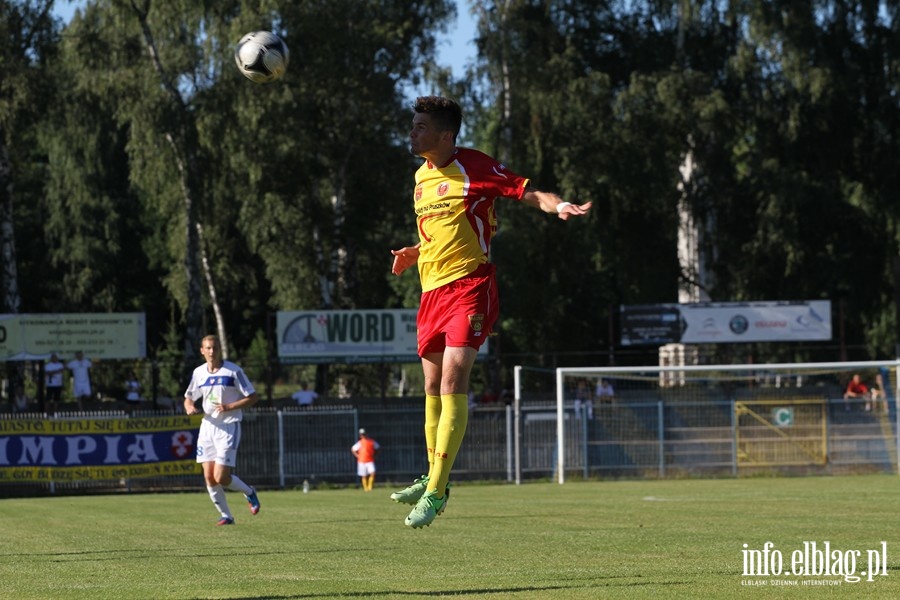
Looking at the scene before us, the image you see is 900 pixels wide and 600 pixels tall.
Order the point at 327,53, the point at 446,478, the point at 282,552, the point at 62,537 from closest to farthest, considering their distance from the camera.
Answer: the point at 446,478 < the point at 282,552 < the point at 62,537 < the point at 327,53

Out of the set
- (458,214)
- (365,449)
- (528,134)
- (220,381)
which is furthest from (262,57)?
(528,134)

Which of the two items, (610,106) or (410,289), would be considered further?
(410,289)

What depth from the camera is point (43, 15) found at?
117 ft

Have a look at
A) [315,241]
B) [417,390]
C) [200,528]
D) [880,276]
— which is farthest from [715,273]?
[200,528]

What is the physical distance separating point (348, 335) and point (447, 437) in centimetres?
2784

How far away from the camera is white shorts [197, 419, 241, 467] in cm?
1462

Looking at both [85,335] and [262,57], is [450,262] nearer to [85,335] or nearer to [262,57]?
[262,57]

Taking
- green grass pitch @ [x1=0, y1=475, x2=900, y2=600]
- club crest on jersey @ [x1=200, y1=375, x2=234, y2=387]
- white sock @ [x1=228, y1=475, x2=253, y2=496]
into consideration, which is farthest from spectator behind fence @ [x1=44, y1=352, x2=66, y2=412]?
club crest on jersey @ [x1=200, y1=375, x2=234, y2=387]

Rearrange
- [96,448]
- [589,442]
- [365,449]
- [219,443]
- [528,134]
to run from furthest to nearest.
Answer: [528,134]
[589,442]
[365,449]
[96,448]
[219,443]

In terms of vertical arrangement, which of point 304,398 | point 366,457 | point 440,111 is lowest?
point 366,457

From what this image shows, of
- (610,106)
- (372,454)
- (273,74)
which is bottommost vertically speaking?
(372,454)

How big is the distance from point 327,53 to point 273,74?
2785 cm

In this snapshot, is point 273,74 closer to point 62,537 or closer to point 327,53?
point 62,537

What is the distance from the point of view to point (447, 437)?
26.2ft
